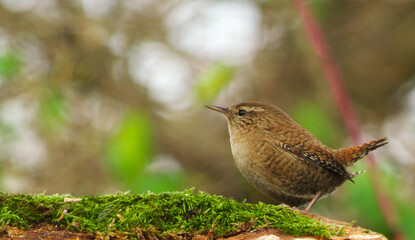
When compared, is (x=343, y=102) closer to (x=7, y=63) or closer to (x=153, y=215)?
(x=153, y=215)

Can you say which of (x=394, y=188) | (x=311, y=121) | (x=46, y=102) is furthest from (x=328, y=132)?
(x=46, y=102)

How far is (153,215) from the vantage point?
7.02 ft

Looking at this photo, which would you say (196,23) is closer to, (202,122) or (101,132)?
(202,122)

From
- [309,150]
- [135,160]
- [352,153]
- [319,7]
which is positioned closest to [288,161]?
[309,150]

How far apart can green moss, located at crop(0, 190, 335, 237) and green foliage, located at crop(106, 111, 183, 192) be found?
157 cm

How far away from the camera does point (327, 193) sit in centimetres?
363

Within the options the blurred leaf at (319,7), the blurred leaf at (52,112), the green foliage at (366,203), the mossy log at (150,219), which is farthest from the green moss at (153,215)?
the blurred leaf at (319,7)

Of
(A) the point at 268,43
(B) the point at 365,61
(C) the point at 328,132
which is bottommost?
(C) the point at 328,132

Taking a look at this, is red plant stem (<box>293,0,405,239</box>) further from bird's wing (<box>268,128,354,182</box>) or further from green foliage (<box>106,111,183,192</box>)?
green foliage (<box>106,111,183,192</box>)

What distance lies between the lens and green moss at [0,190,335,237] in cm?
206

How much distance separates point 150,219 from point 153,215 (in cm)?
2

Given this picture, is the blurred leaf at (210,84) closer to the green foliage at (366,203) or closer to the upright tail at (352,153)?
the upright tail at (352,153)

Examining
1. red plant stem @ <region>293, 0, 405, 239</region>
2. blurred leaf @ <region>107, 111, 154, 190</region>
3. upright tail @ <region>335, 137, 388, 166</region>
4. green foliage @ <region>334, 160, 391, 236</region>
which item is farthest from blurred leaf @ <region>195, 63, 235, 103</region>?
green foliage @ <region>334, 160, 391, 236</region>

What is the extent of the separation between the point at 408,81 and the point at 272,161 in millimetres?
3684
